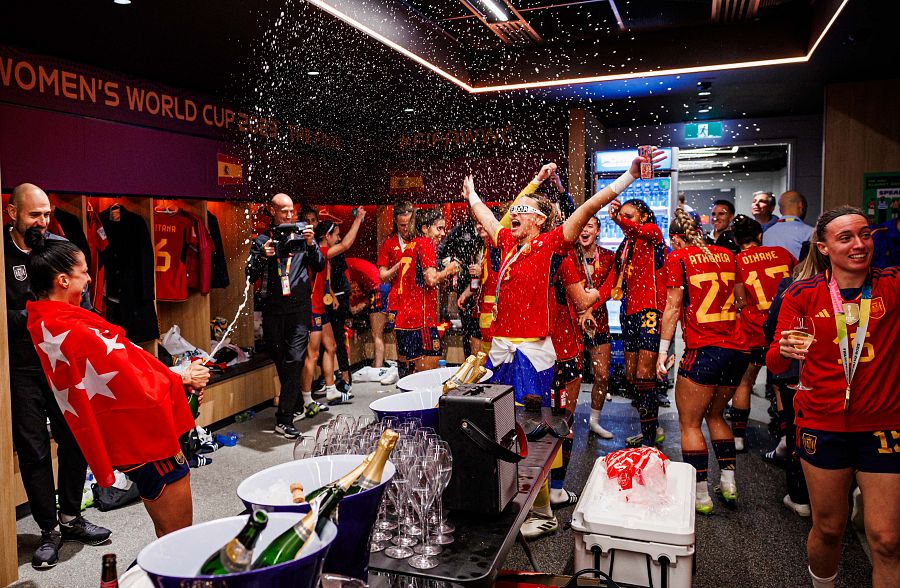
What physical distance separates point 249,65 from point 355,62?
90 centimetres

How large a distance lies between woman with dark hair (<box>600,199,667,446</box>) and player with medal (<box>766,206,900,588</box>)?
231 cm

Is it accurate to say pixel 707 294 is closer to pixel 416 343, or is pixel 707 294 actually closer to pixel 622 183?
pixel 622 183

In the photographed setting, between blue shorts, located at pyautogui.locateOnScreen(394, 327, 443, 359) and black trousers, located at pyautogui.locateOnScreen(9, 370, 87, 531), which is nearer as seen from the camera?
black trousers, located at pyautogui.locateOnScreen(9, 370, 87, 531)

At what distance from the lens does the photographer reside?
5.06m

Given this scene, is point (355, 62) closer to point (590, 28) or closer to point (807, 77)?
point (590, 28)

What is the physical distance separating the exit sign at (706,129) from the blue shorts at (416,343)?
4.52 meters

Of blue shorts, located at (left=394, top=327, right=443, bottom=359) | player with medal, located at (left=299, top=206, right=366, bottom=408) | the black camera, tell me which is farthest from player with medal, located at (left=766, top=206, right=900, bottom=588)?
player with medal, located at (left=299, top=206, right=366, bottom=408)

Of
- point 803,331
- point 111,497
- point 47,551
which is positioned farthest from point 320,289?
point 803,331

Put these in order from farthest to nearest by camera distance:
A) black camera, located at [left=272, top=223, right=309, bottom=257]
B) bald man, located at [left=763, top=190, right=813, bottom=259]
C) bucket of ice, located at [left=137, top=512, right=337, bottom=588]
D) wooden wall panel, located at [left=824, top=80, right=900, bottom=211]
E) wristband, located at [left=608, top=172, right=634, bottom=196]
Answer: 1. wooden wall panel, located at [left=824, top=80, right=900, bottom=211]
2. bald man, located at [left=763, top=190, right=813, bottom=259]
3. black camera, located at [left=272, top=223, right=309, bottom=257]
4. wristband, located at [left=608, top=172, right=634, bottom=196]
5. bucket of ice, located at [left=137, top=512, right=337, bottom=588]

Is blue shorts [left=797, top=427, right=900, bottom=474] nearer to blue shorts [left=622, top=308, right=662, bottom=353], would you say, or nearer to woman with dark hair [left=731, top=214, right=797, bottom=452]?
woman with dark hair [left=731, top=214, right=797, bottom=452]

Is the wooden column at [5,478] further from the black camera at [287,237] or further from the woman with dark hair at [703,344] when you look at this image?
the woman with dark hair at [703,344]

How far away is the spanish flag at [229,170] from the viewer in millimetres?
6172

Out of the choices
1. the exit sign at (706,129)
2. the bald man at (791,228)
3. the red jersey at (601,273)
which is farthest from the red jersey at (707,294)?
the exit sign at (706,129)

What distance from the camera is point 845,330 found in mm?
2295
